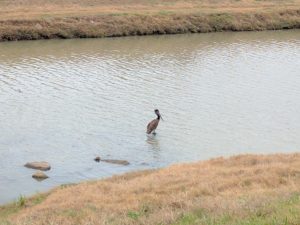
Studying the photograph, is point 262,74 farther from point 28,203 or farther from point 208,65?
point 28,203

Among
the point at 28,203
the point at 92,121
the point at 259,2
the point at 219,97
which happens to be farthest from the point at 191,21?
the point at 28,203

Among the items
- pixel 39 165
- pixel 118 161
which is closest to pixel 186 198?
pixel 118 161

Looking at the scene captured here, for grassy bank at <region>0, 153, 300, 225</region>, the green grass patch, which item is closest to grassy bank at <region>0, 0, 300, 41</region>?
grassy bank at <region>0, 153, 300, 225</region>

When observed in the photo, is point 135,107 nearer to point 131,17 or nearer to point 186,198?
point 186,198

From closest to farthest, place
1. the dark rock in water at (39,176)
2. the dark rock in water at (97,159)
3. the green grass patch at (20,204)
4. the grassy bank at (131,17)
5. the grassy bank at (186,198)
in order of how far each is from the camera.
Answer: the grassy bank at (186,198) < the green grass patch at (20,204) < the dark rock in water at (39,176) < the dark rock in water at (97,159) < the grassy bank at (131,17)

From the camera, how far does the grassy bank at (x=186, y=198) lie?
407 inches

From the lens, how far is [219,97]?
31.3 m

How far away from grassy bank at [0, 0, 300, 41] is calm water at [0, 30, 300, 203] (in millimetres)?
7489

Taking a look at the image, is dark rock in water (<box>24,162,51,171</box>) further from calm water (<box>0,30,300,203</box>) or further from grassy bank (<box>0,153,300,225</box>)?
grassy bank (<box>0,153,300,225</box>)

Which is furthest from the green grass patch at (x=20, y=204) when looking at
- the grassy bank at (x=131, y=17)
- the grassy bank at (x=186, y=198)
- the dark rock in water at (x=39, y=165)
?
the grassy bank at (x=131, y=17)

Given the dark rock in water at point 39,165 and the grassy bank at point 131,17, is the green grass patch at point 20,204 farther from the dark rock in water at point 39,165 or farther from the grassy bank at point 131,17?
the grassy bank at point 131,17

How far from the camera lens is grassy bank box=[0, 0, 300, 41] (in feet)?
182

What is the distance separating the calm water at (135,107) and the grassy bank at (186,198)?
2747 millimetres

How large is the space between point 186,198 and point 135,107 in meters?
16.1
